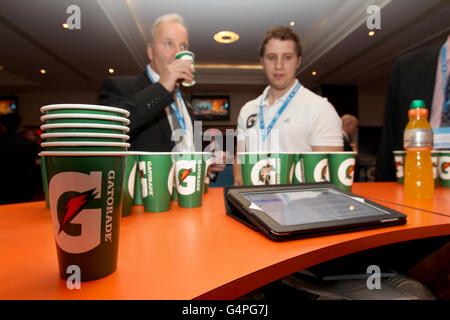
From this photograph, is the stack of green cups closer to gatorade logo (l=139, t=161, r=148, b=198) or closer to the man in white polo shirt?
gatorade logo (l=139, t=161, r=148, b=198)

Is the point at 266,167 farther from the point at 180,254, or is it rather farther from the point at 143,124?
the point at 143,124

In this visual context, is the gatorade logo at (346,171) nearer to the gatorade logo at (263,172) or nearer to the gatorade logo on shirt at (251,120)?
the gatorade logo at (263,172)

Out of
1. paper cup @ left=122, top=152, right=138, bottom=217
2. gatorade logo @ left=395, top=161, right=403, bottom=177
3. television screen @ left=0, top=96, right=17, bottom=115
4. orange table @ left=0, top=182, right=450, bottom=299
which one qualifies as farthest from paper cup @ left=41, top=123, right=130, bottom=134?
television screen @ left=0, top=96, right=17, bottom=115

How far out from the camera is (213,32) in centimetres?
494

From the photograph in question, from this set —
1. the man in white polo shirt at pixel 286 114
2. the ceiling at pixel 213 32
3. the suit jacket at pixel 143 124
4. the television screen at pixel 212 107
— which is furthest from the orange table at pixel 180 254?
the television screen at pixel 212 107

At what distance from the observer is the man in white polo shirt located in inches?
67.5

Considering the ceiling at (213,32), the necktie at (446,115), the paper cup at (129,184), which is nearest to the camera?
the paper cup at (129,184)

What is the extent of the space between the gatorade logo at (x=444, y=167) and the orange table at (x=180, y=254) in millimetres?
472

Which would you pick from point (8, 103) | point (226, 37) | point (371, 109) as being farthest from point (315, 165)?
point (8, 103)

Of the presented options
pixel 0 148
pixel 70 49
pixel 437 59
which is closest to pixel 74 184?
pixel 437 59

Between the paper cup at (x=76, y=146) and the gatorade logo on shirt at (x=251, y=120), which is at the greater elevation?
the gatorade logo on shirt at (x=251, y=120)

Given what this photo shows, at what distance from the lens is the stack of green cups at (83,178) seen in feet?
1.06

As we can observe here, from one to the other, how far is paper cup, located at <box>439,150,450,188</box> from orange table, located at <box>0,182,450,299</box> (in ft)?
1.54

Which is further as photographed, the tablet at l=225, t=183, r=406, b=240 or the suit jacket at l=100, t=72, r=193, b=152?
the suit jacket at l=100, t=72, r=193, b=152
